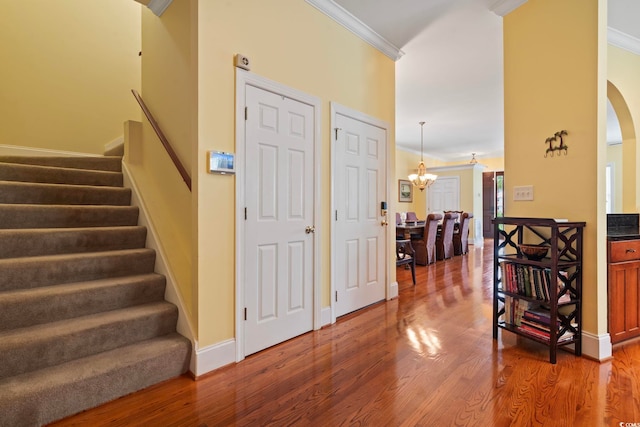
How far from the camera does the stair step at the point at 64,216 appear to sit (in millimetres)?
2303

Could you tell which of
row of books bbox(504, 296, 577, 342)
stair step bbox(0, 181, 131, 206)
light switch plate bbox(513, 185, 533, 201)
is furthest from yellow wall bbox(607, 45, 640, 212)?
stair step bbox(0, 181, 131, 206)

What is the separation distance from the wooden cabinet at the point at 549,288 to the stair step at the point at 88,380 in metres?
2.46

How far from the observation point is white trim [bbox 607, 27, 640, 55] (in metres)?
3.07

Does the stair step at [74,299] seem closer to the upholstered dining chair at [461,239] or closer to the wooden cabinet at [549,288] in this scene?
the wooden cabinet at [549,288]

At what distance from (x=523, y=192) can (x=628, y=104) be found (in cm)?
181

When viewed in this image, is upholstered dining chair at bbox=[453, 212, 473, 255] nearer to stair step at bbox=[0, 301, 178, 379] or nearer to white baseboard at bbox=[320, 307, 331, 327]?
white baseboard at bbox=[320, 307, 331, 327]

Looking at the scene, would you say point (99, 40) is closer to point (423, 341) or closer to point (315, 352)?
point (315, 352)

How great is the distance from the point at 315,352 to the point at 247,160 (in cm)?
154

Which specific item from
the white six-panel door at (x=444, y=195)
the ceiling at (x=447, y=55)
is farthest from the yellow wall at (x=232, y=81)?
the white six-panel door at (x=444, y=195)

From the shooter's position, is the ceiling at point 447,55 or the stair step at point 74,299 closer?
the stair step at point 74,299

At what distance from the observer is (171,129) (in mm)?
2508

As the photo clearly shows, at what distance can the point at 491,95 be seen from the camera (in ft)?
16.8

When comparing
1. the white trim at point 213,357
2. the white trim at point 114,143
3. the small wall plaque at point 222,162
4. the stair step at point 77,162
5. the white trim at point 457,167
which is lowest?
the white trim at point 213,357

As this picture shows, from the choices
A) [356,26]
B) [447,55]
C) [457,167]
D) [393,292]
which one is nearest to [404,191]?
[457,167]
